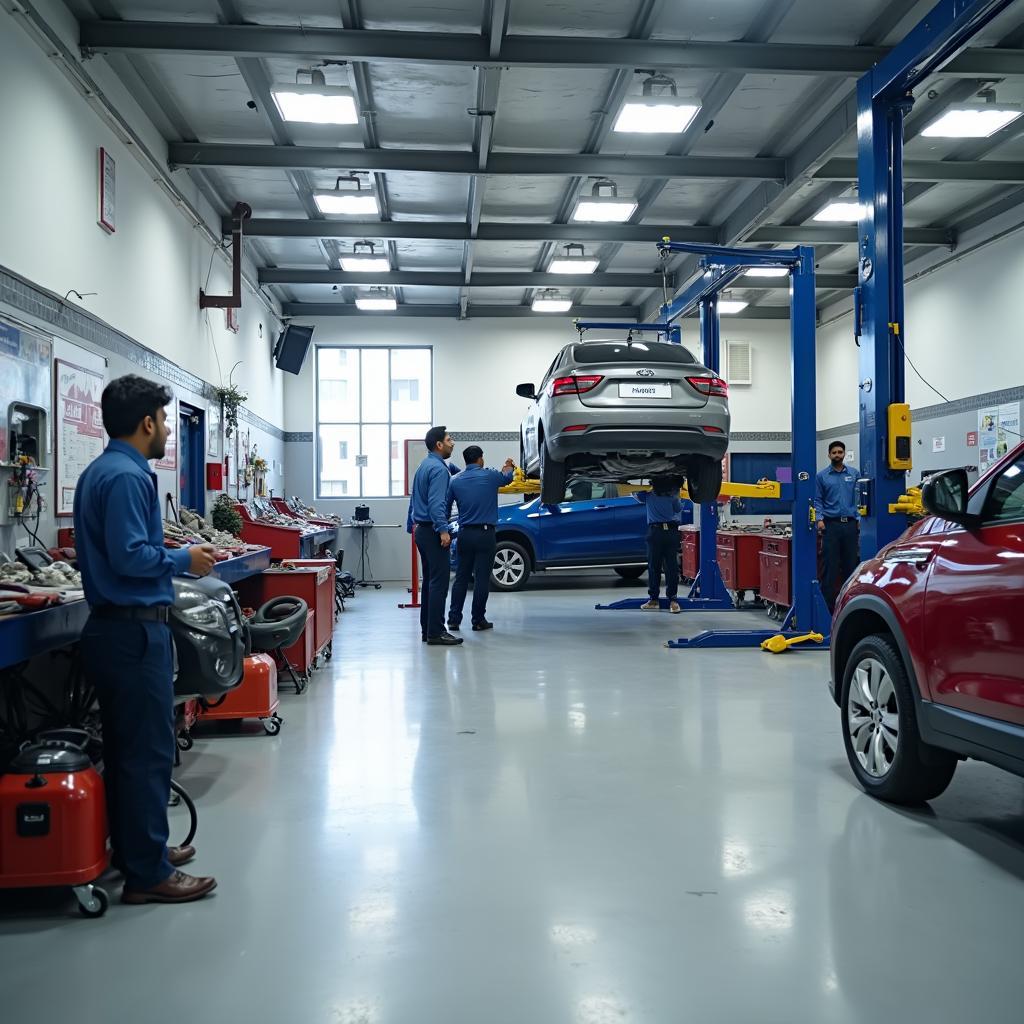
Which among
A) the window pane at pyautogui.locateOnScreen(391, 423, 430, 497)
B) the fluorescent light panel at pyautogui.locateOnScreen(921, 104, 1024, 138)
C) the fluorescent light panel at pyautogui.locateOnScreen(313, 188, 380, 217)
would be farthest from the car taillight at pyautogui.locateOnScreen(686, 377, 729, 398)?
the window pane at pyautogui.locateOnScreen(391, 423, 430, 497)

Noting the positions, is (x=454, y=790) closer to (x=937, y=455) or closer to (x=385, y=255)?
(x=937, y=455)

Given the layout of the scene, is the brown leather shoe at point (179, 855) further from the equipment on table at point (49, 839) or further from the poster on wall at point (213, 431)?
the poster on wall at point (213, 431)

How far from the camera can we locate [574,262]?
13.6 meters

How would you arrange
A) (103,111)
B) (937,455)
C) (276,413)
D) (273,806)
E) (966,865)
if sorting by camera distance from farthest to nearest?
1. (276,413)
2. (937,455)
3. (103,111)
4. (273,806)
5. (966,865)

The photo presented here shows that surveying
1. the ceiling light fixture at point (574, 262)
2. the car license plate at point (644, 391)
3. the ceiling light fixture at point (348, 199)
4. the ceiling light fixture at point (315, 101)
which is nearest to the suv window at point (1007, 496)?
the car license plate at point (644, 391)

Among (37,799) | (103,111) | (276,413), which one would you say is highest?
(103,111)

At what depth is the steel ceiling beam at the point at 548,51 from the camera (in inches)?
275

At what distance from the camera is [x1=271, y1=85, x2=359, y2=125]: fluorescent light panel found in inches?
302

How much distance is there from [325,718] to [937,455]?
9.66 meters

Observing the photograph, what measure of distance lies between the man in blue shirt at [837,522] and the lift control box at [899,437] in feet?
11.7

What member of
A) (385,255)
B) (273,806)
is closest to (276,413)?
(385,255)

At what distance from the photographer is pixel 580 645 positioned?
780cm

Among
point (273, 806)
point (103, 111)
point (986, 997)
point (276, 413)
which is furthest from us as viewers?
point (276, 413)

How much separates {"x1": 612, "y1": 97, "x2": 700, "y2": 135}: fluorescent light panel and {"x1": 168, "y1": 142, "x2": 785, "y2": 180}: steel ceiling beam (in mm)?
681
